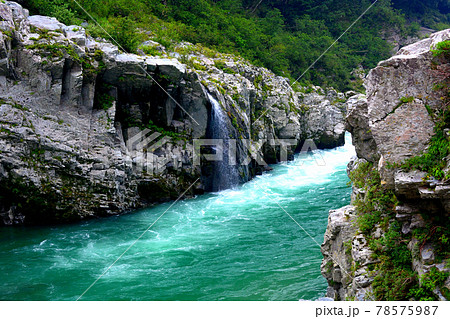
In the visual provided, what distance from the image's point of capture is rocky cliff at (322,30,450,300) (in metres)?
4.72

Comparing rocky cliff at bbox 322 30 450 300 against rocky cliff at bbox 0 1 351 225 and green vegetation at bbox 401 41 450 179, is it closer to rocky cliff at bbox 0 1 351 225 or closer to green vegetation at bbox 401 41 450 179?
green vegetation at bbox 401 41 450 179

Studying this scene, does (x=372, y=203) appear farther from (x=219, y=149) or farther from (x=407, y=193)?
(x=219, y=149)

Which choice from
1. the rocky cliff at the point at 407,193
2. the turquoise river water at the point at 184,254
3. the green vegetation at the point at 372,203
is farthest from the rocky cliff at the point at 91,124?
the rocky cliff at the point at 407,193

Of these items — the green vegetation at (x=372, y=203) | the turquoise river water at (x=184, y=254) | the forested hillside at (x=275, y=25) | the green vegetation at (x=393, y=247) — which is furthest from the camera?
the forested hillside at (x=275, y=25)

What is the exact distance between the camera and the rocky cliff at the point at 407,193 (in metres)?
4.72

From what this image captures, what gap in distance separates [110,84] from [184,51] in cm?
761

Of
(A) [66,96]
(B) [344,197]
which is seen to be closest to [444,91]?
(B) [344,197]

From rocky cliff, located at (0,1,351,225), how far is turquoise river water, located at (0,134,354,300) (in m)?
1.03

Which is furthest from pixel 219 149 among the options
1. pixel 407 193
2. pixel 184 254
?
pixel 407 193

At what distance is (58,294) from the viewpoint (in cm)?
818

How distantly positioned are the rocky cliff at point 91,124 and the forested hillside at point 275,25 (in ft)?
9.68

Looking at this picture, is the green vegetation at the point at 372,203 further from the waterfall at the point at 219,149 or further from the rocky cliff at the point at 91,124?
the waterfall at the point at 219,149

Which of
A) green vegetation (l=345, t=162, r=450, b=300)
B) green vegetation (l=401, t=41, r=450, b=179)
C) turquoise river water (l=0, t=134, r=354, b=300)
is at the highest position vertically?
green vegetation (l=401, t=41, r=450, b=179)

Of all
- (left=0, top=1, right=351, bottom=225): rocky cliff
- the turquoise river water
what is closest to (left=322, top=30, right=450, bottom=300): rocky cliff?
the turquoise river water
